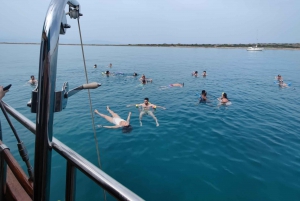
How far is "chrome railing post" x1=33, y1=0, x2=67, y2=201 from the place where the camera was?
0.81m

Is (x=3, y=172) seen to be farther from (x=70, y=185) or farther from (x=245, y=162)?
(x=245, y=162)

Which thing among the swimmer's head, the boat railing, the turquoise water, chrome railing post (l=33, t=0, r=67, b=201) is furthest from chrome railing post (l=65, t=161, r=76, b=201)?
the swimmer's head

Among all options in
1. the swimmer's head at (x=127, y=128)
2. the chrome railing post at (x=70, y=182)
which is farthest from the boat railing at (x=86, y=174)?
the swimmer's head at (x=127, y=128)

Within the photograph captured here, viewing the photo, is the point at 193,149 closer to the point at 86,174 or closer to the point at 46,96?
the point at 86,174

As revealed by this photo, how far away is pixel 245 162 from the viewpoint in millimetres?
5723

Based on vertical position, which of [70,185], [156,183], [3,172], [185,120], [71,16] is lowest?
[156,183]

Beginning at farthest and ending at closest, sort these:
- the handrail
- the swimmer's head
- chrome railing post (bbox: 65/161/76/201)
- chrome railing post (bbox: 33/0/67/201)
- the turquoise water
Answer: the swimmer's head
the turquoise water
the handrail
chrome railing post (bbox: 65/161/76/201)
chrome railing post (bbox: 33/0/67/201)

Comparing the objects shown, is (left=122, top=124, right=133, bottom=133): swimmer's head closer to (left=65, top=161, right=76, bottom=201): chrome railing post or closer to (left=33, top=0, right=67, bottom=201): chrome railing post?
(left=65, top=161, right=76, bottom=201): chrome railing post

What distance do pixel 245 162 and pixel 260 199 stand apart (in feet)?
4.67

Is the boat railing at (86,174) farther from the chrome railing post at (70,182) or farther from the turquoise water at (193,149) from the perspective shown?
the turquoise water at (193,149)

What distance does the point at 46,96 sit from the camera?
32.7 inches

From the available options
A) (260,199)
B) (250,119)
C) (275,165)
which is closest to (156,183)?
(260,199)

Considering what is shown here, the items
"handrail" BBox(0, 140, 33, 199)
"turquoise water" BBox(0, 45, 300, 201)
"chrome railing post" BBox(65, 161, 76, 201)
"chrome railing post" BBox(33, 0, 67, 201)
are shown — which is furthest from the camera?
"turquoise water" BBox(0, 45, 300, 201)

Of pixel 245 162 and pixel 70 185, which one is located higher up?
pixel 70 185
